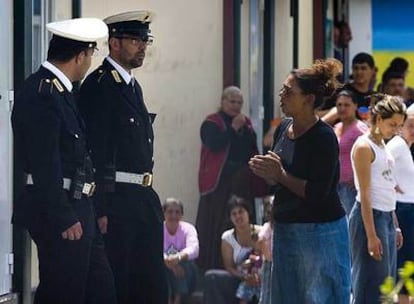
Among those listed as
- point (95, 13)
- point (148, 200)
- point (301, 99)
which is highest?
point (95, 13)

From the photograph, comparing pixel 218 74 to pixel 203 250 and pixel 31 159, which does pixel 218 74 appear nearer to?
pixel 203 250

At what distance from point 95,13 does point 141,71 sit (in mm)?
1090

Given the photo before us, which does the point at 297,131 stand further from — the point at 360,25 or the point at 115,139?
the point at 360,25

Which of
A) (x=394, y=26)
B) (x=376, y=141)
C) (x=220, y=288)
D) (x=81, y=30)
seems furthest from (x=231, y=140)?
(x=394, y=26)

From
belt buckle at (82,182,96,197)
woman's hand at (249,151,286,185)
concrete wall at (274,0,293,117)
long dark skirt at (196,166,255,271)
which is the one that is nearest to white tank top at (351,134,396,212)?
woman's hand at (249,151,286,185)

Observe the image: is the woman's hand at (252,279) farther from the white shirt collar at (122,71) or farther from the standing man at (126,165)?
the white shirt collar at (122,71)

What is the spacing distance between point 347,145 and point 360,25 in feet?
33.5

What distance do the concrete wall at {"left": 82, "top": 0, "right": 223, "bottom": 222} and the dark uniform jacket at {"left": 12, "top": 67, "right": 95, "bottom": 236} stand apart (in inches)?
131

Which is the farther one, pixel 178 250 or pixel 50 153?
pixel 178 250

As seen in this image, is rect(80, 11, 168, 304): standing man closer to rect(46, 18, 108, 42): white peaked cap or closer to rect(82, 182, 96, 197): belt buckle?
rect(82, 182, 96, 197): belt buckle

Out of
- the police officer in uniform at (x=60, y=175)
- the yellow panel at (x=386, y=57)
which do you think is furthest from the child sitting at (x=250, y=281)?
the yellow panel at (x=386, y=57)

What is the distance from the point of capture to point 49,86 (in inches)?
268

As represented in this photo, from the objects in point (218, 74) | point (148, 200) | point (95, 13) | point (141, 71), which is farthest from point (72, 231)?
point (218, 74)

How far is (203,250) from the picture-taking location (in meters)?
11.6
